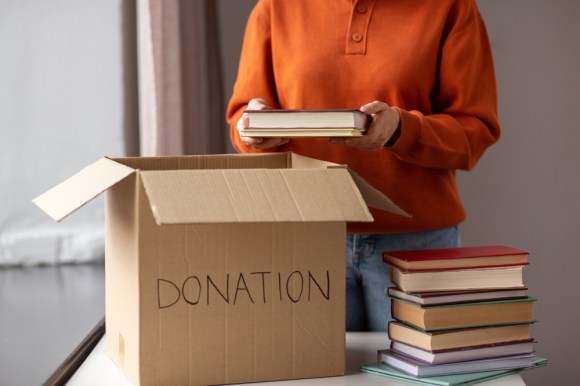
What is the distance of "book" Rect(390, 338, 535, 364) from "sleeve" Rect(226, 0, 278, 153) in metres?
0.61

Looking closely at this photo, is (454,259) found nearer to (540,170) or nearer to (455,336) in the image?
(455,336)

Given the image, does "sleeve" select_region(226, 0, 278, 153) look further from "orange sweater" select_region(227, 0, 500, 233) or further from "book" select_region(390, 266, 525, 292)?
"book" select_region(390, 266, 525, 292)

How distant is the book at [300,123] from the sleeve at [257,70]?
1.33 feet

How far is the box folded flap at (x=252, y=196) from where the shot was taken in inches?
37.5

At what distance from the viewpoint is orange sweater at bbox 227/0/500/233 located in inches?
59.6

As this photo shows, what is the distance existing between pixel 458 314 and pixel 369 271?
416 mm

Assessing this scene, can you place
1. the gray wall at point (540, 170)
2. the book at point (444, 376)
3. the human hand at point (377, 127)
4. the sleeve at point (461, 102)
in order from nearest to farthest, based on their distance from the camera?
1. the book at point (444, 376)
2. the human hand at point (377, 127)
3. the sleeve at point (461, 102)
4. the gray wall at point (540, 170)

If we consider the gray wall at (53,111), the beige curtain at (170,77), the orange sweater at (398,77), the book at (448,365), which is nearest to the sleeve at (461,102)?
the orange sweater at (398,77)

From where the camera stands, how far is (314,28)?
157 cm

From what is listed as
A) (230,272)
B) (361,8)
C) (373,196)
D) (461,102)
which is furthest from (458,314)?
(361,8)

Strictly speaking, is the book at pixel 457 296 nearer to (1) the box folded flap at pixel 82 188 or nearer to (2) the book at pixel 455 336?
(2) the book at pixel 455 336

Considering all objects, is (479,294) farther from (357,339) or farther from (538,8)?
(538,8)

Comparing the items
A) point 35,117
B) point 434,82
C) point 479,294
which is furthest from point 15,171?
point 479,294

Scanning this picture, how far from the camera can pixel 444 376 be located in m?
1.10
